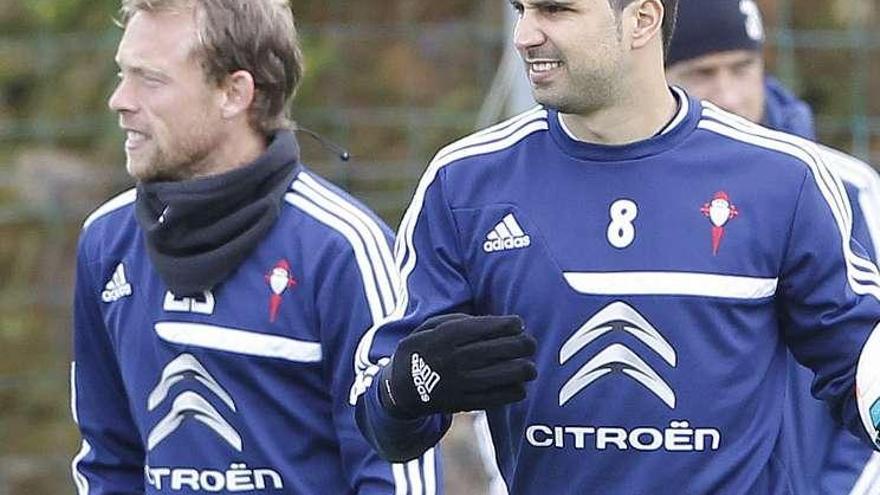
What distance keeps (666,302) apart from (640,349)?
0.10 m

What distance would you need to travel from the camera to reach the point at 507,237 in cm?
386

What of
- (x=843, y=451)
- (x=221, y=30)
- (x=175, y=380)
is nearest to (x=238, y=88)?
(x=221, y=30)

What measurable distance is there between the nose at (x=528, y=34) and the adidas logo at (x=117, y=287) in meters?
1.17

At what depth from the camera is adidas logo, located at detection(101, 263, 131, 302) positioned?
4.53 metres

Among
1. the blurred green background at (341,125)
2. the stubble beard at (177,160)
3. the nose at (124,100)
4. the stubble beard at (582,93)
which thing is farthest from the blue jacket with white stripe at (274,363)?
the blurred green background at (341,125)

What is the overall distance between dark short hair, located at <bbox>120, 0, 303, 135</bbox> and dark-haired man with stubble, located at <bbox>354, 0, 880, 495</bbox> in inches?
33.3

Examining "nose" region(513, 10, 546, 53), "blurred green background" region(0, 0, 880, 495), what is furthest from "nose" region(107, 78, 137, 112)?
"blurred green background" region(0, 0, 880, 495)

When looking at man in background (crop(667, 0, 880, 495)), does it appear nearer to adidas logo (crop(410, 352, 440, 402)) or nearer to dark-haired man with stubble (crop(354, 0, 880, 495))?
dark-haired man with stubble (crop(354, 0, 880, 495))

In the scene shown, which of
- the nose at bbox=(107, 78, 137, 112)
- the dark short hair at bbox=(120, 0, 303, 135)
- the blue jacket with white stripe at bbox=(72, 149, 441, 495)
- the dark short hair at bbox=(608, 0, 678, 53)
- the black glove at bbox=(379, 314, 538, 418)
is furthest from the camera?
the dark short hair at bbox=(120, 0, 303, 135)

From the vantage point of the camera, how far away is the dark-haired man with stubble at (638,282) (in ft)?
12.4

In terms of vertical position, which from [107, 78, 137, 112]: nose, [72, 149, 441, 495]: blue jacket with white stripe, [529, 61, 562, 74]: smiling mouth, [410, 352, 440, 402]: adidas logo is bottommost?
[72, 149, 441, 495]: blue jacket with white stripe

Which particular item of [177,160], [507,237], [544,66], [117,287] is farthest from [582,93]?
[117,287]

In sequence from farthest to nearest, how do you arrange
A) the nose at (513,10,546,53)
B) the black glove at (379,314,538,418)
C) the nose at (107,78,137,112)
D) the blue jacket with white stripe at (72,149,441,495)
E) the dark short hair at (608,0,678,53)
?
the nose at (107,78,137,112), the blue jacket with white stripe at (72,149,441,495), the dark short hair at (608,0,678,53), the nose at (513,10,546,53), the black glove at (379,314,538,418)

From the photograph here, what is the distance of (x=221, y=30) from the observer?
179 inches
